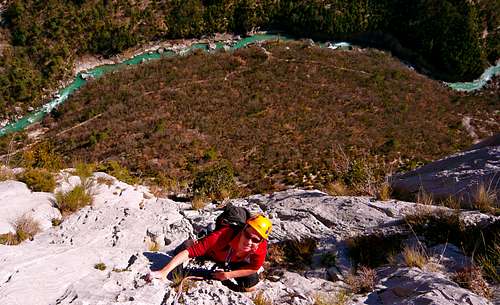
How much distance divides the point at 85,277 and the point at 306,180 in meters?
21.8

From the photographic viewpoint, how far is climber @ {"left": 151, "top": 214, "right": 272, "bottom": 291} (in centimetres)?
566

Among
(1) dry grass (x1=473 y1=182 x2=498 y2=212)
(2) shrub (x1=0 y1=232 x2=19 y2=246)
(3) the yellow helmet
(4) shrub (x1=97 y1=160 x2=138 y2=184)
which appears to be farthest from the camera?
(4) shrub (x1=97 y1=160 x2=138 y2=184)

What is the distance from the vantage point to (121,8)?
2125 inches

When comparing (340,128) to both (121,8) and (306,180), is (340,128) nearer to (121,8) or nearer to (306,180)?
(306,180)

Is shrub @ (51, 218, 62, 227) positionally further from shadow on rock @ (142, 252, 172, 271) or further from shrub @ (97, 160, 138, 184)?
shrub @ (97, 160, 138, 184)

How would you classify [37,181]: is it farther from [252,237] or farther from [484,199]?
[484,199]

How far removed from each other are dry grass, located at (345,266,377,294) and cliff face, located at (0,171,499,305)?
0.04m

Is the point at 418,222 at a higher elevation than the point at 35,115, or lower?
higher

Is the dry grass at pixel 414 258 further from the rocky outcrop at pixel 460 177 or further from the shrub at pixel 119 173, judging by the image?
the shrub at pixel 119 173

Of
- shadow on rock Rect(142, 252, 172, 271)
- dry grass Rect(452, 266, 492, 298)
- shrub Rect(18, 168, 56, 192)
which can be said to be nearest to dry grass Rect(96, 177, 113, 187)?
shrub Rect(18, 168, 56, 192)

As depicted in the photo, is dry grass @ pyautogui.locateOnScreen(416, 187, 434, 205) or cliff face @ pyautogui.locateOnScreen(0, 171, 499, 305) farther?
dry grass @ pyautogui.locateOnScreen(416, 187, 434, 205)

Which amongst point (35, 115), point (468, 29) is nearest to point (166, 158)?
point (35, 115)

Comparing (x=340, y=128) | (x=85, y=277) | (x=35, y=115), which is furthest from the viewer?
(x=35, y=115)

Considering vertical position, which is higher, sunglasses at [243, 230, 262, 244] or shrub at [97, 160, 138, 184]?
sunglasses at [243, 230, 262, 244]
